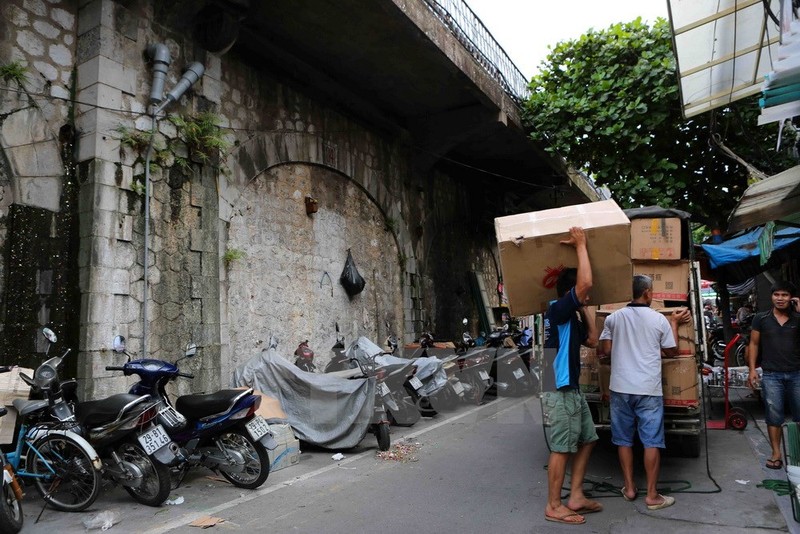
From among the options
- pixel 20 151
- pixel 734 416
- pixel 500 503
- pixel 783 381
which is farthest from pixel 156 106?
pixel 734 416

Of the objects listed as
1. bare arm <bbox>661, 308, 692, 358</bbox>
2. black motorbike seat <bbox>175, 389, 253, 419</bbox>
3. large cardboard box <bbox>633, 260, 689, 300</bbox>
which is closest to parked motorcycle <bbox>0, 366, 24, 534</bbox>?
black motorbike seat <bbox>175, 389, 253, 419</bbox>

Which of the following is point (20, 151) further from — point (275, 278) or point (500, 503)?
point (500, 503)

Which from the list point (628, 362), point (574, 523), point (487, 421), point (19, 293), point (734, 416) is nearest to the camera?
point (574, 523)

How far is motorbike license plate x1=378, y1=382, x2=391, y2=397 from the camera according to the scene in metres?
6.56

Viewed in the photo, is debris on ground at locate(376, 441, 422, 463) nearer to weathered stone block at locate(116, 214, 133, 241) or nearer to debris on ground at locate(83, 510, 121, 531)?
debris on ground at locate(83, 510, 121, 531)

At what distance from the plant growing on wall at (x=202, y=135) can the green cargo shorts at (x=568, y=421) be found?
4.93m

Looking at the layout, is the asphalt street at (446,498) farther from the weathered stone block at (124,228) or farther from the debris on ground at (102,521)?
the weathered stone block at (124,228)

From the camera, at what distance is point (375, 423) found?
A: 20.4 ft

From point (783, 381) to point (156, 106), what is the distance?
6742 millimetres

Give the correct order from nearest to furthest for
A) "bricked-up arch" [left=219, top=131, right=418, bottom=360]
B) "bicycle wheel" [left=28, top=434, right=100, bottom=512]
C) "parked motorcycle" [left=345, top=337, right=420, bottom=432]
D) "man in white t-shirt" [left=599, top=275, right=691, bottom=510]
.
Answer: "man in white t-shirt" [left=599, top=275, right=691, bottom=510], "bicycle wheel" [left=28, top=434, right=100, bottom=512], "parked motorcycle" [left=345, top=337, right=420, bottom=432], "bricked-up arch" [left=219, top=131, right=418, bottom=360]

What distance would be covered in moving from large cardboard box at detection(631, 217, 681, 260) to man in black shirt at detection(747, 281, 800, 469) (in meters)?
0.92

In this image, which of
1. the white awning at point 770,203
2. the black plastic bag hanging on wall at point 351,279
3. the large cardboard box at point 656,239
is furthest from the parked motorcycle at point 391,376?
the white awning at point 770,203

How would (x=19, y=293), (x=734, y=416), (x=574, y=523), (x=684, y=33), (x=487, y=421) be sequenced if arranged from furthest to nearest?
(x=487, y=421) → (x=734, y=416) → (x=684, y=33) → (x=19, y=293) → (x=574, y=523)

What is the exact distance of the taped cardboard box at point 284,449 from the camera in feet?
18.2
